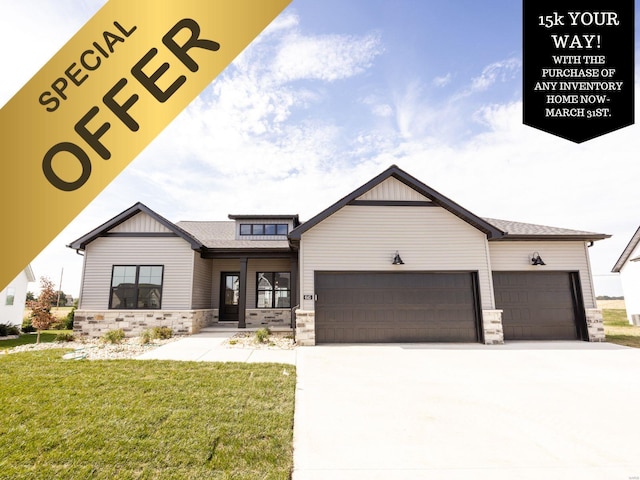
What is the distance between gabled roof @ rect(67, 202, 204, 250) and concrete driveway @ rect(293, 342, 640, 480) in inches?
284

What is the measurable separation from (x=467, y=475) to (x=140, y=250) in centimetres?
1261

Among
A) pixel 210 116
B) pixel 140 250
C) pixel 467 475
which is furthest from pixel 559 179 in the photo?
pixel 140 250

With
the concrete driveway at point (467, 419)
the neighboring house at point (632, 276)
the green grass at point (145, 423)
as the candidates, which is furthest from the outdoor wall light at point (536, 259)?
the neighboring house at point (632, 276)

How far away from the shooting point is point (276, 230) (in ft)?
49.6

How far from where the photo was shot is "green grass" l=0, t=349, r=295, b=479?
296 centimetres

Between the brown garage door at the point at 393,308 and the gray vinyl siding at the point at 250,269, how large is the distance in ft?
15.0

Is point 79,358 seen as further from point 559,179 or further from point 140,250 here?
point 559,179

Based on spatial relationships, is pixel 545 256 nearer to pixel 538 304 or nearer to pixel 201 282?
pixel 538 304

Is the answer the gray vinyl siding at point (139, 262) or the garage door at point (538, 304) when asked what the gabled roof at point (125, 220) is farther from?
the garage door at point (538, 304)

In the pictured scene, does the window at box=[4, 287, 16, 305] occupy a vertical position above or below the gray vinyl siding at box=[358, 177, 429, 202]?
below

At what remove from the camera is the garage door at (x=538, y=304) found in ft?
33.9

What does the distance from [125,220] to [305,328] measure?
27.6 feet

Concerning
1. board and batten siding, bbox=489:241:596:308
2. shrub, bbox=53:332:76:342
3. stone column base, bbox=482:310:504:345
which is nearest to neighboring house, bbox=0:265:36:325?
shrub, bbox=53:332:76:342

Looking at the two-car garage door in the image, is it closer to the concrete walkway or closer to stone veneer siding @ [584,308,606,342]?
stone veneer siding @ [584,308,606,342]
